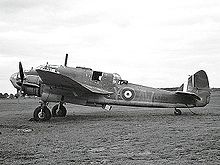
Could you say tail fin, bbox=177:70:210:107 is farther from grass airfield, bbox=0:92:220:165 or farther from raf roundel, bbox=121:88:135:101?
grass airfield, bbox=0:92:220:165

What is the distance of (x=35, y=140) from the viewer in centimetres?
847

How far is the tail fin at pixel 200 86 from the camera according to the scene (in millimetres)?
16062

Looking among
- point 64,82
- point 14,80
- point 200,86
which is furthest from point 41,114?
point 200,86

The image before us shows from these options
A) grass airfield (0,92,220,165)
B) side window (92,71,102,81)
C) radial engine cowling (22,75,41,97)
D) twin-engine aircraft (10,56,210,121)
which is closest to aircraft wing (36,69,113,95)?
twin-engine aircraft (10,56,210,121)

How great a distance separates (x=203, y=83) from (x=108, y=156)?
11354 millimetres

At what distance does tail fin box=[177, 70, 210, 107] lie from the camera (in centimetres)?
1606

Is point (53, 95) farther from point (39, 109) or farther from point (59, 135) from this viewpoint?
point (59, 135)

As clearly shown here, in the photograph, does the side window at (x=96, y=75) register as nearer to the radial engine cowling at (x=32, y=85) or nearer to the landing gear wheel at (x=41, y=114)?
the radial engine cowling at (x=32, y=85)

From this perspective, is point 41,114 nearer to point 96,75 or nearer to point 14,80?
point 14,80

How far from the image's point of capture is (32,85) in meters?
15.0

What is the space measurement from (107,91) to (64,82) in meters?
2.60

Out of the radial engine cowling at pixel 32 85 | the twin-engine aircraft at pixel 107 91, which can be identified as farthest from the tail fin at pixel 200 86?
the radial engine cowling at pixel 32 85

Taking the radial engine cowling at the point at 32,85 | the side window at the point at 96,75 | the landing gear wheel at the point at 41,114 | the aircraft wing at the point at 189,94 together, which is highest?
the side window at the point at 96,75

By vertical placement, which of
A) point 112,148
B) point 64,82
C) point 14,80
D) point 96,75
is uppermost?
point 96,75
